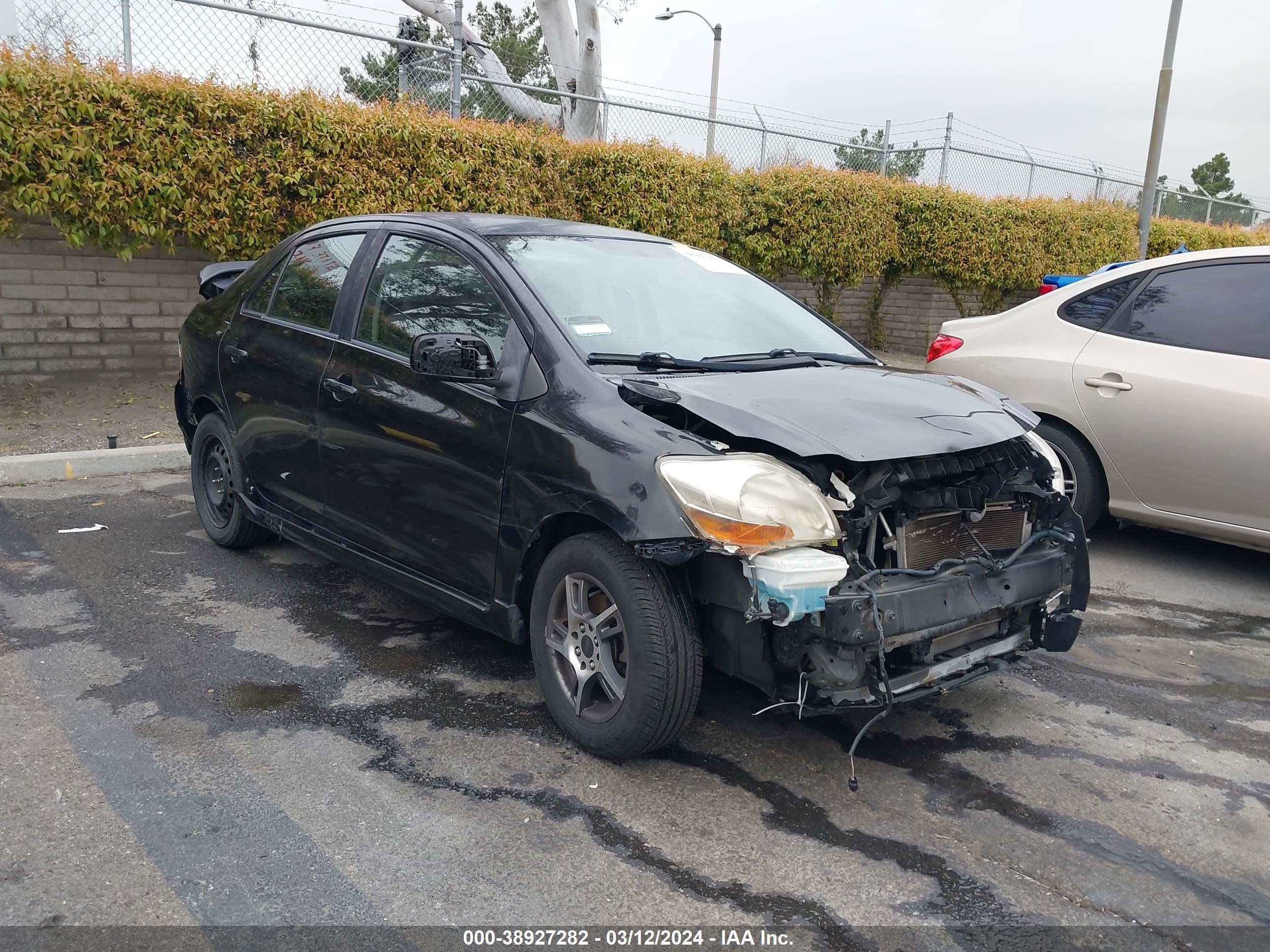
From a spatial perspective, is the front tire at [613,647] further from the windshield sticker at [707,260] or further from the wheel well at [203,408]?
the wheel well at [203,408]

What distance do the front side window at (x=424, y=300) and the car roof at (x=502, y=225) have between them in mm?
113

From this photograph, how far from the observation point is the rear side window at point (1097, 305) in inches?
225

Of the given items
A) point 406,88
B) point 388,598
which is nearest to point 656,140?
point 406,88

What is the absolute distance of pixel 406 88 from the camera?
9820mm

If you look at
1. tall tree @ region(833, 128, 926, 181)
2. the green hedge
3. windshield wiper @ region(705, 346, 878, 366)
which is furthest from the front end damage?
tall tree @ region(833, 128, 926, 181)

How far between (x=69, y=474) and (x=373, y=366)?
149 inches

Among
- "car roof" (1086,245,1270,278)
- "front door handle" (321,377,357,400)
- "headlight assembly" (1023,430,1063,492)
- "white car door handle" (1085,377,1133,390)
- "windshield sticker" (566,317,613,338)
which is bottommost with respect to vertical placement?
"headlight assembly" (1023,430,1063,492)

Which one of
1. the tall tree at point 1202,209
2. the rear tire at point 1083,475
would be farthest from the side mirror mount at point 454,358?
the tall tree at point 1202,209

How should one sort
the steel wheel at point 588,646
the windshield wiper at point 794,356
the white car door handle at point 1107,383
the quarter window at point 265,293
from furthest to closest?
the white car door handle at point 1107,383 < the quarter window at point 265,293 < the windshield wiper at point 794,356 < the steel wheel at point 588,646

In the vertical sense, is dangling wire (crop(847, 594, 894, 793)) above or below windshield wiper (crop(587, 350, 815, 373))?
below

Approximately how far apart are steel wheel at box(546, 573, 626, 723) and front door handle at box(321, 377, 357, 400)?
4.41 feet

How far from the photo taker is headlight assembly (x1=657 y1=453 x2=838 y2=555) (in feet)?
9.36

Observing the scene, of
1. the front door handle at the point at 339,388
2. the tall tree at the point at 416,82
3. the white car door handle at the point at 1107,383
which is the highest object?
the tall tree at the point at 416,82

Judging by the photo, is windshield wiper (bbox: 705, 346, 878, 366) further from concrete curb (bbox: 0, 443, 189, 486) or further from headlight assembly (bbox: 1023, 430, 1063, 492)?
concrete curb (bbox: 0, 443, 189, 486)
